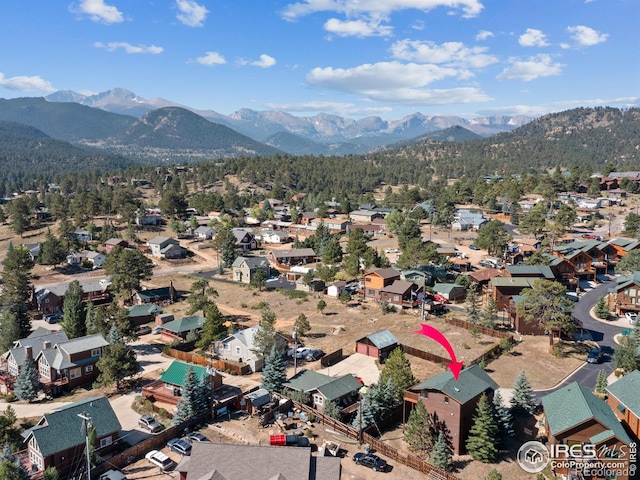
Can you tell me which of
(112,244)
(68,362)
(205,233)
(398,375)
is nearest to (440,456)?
A: (398,375)

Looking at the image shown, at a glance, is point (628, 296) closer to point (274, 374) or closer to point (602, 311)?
point (602, 311)

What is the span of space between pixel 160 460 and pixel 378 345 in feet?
80.4

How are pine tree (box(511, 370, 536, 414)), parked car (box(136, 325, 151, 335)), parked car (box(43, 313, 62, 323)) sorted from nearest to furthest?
pine tree (box(511, 370, 536, 414)) → parked car (box(136, 325, 151, 335)) → parked car (box(43, 313, 62, 323))

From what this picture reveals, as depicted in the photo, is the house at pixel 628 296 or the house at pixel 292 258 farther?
the house at pixel 292 258

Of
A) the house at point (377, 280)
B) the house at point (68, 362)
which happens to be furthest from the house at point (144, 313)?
the house at point (377, 280)

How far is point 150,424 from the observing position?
1396 inches

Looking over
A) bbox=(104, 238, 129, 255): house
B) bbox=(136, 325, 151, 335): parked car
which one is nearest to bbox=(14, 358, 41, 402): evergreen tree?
bbox=(136, 325, 151, 335): parked car

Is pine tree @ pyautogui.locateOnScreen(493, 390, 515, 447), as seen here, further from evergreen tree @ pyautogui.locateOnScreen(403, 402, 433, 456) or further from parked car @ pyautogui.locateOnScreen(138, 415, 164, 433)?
parked car @ pyautogui.locateOnScreen(138, 415, 164, 433)

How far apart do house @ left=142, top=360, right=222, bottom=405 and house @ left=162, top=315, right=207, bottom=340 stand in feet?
42.3

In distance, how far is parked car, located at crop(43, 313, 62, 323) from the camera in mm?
64062

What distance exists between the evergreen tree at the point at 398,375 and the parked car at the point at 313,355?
11355 mm

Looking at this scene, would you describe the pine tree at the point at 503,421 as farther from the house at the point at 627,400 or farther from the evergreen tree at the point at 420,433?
the house at the point at 627,400

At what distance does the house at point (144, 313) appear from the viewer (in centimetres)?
6178

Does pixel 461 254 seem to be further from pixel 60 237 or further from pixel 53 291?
pixel 60 237
